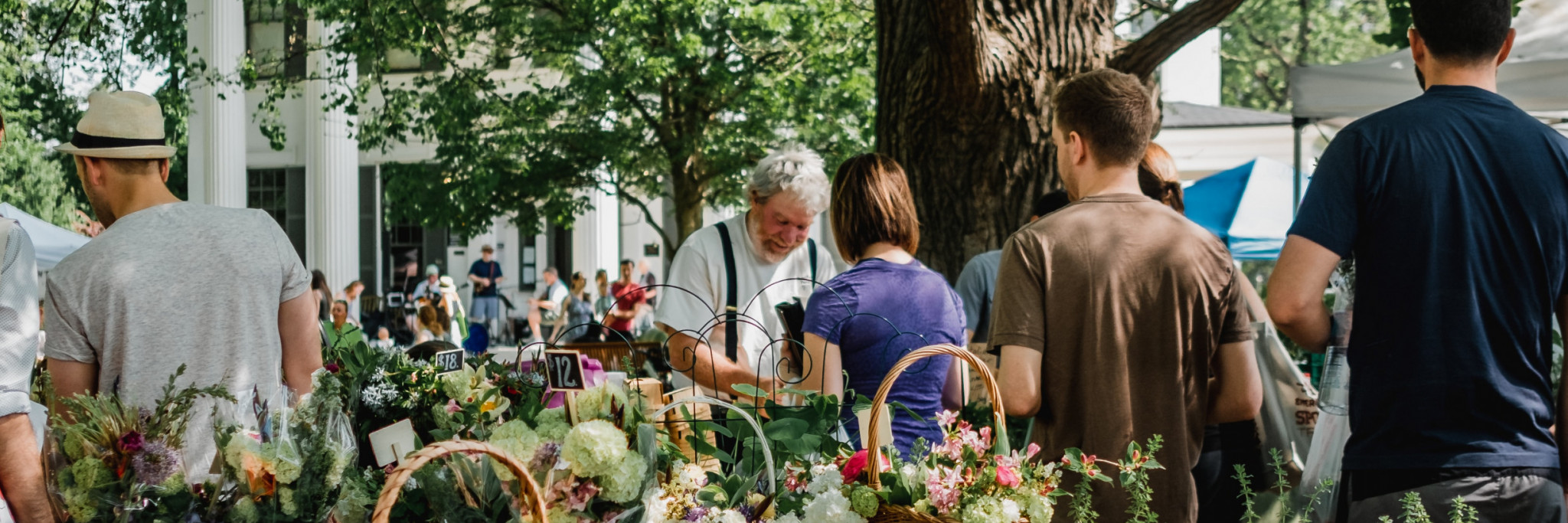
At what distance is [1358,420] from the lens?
2.01m

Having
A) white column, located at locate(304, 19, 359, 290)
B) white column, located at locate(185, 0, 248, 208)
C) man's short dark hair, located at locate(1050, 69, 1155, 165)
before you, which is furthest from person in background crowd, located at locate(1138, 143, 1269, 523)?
white column, located at locate(304, 19, 359, 290)

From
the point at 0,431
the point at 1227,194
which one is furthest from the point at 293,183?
the point at 0,431

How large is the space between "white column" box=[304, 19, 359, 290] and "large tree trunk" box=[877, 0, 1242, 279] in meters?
18.4

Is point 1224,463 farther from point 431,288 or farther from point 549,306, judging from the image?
point 431,288

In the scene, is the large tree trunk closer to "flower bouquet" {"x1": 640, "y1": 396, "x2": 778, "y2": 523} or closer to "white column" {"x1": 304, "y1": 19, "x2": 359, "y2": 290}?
"flower bouquet" {"x1": 640, "y1": 396, "x2": 778, "y2": 523}

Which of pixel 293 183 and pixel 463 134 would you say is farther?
pixel 293 183

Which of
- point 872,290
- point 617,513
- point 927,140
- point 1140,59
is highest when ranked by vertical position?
point 1140,59

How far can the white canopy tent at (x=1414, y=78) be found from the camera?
16.6 feet

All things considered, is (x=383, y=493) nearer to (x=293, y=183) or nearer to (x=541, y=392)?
(x=541, y=392)

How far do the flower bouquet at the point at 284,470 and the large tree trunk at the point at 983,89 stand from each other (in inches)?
114

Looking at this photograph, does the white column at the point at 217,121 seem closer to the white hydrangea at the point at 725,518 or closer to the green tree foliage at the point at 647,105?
the green tree foliage at the point at 647,105

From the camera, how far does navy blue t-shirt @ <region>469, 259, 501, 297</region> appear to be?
60.4 feet

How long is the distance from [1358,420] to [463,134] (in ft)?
42.2

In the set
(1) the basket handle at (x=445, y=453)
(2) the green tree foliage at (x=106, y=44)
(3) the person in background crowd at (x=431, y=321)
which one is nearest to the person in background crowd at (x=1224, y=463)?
(1) the basket handle at (x=445, y=453)
